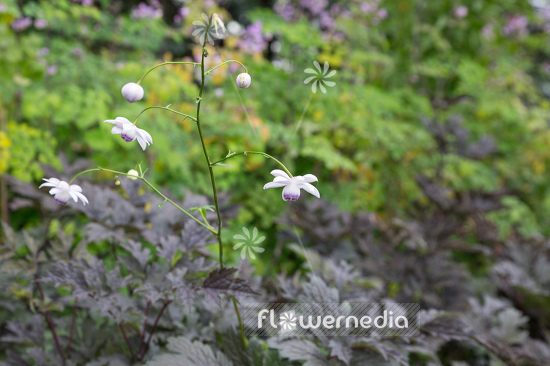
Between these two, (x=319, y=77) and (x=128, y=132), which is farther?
(x=319, y=77)

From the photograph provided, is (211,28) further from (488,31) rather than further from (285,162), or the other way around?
(488,31)

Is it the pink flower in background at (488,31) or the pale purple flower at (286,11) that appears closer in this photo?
the pale purple flower at (286,11)

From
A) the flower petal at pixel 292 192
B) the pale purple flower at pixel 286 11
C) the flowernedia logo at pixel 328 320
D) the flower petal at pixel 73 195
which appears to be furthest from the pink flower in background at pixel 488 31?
the flower petal at pixel 73 195

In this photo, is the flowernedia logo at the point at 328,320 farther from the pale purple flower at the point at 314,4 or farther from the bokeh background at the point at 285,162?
the pale purple flower at the point at 314,4

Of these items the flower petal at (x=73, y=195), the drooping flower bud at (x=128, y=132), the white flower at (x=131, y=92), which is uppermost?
the white flower at (x=131, y=92)

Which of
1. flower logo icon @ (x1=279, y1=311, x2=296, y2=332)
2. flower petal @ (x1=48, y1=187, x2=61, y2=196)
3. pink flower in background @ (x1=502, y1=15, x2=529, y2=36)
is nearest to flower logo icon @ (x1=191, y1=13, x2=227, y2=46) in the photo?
flower petal @ (x1=48, y1=187, x2=61, y2=196)

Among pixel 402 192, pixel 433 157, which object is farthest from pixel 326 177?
pixel 433 157

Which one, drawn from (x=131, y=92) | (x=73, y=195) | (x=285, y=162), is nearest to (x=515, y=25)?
(x=285, y=162)

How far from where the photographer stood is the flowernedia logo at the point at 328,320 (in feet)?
3.35

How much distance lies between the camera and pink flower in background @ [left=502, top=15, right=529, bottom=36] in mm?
3951

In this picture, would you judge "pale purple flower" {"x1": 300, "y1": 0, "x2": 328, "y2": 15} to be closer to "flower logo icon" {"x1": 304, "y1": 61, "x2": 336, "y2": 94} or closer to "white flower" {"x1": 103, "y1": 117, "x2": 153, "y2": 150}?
"flower logo icon" {"x1": 304, "y1": 61, "x2": 336, "y2": 94}

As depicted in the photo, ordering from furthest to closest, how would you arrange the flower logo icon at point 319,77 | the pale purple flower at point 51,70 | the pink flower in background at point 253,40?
the pink flower in background at point 253,40 < the pale purple flower at point 51,70 < the flower logo icon at point 319,77

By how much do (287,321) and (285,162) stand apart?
4.61 ft

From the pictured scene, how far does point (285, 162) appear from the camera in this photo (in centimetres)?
235
